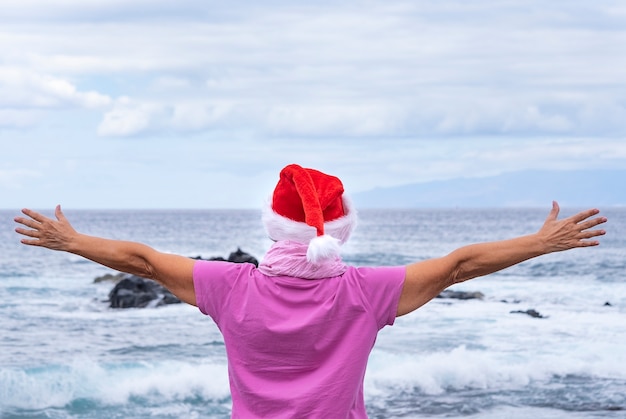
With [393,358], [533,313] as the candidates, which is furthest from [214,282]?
[533,313]

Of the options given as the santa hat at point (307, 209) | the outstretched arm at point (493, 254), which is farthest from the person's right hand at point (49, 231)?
the outstretched arm at point (493, 254)

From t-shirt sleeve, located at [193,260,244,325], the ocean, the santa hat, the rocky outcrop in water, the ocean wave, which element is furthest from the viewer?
the rocky outcrop in water

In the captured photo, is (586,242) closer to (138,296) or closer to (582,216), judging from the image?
(582,216)

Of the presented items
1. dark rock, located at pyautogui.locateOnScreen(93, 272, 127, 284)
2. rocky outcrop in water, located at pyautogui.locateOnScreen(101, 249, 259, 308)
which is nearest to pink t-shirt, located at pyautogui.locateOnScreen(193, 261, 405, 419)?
rocky outcrop in water, located at pyautogui.locateOnScreen(101, 249, 259, 308)

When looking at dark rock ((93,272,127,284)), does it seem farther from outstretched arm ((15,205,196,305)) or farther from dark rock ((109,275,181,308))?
outstretched arm ((15,205,196,305))

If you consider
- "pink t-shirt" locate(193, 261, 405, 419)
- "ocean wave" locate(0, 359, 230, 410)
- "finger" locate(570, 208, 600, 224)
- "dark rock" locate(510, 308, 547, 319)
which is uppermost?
"finger" locate(570, 208, 600, 224)

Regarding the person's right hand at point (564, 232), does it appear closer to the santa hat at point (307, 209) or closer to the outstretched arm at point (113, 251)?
the santa hat at point (307, 209)

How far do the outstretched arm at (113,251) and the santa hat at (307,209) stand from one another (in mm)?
280

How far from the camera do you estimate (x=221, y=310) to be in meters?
3.04

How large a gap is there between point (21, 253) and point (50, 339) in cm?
3503

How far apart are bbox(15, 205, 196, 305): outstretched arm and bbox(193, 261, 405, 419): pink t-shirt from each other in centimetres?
11

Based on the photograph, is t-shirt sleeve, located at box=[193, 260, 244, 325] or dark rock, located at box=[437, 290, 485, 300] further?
dark rock, located at box=[437, 290, 485, 300]

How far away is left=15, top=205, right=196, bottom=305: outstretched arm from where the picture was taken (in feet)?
10.1

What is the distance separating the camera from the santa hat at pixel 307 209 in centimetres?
291
